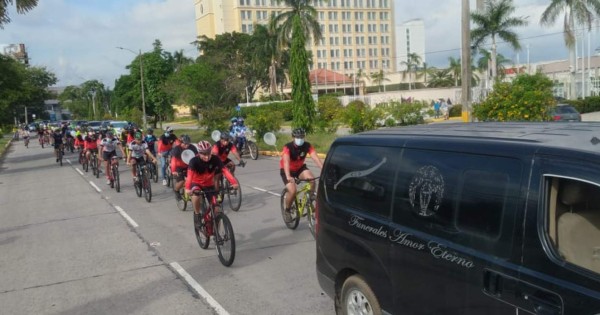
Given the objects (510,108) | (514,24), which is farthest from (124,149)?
(514,24)

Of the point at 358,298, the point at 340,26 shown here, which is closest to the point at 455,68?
the point at 340,26

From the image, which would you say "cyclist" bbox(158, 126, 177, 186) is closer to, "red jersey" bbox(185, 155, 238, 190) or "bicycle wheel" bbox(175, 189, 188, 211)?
"bicycle wheel" bbox(175, 189, 188, 211)

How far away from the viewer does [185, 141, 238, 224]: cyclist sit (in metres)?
7.77

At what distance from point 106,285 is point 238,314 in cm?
219

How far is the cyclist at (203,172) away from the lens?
777 cm

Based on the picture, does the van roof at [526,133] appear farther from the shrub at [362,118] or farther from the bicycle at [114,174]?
the shrub at [362,118]

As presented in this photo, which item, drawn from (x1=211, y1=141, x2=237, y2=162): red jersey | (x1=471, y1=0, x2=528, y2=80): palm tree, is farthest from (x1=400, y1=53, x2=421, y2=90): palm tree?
(x1=211, y1=141, x2=237, y2=162): red jersey

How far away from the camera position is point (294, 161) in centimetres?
877

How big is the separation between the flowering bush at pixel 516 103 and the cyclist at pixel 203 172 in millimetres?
10660

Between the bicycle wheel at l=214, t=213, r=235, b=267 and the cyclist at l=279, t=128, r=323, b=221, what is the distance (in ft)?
5.11

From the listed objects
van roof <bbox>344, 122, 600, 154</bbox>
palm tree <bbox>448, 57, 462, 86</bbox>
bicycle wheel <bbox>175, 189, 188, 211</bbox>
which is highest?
palm tree <bbox>448, 57, 462, 86</bbox>

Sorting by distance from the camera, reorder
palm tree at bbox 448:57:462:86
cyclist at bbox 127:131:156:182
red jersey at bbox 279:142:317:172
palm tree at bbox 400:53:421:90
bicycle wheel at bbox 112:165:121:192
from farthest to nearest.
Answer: palm tree at bbox 400:53:421:90
palm tree at bbox 448:57:462:86
bicycle wheel at bbox 112:165:121:192
cyclist at bbox 127:131:156:182
red jersey at bbox 279:142:317:172

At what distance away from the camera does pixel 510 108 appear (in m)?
15.9

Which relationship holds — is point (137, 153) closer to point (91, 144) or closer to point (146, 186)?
point (146, 186)
